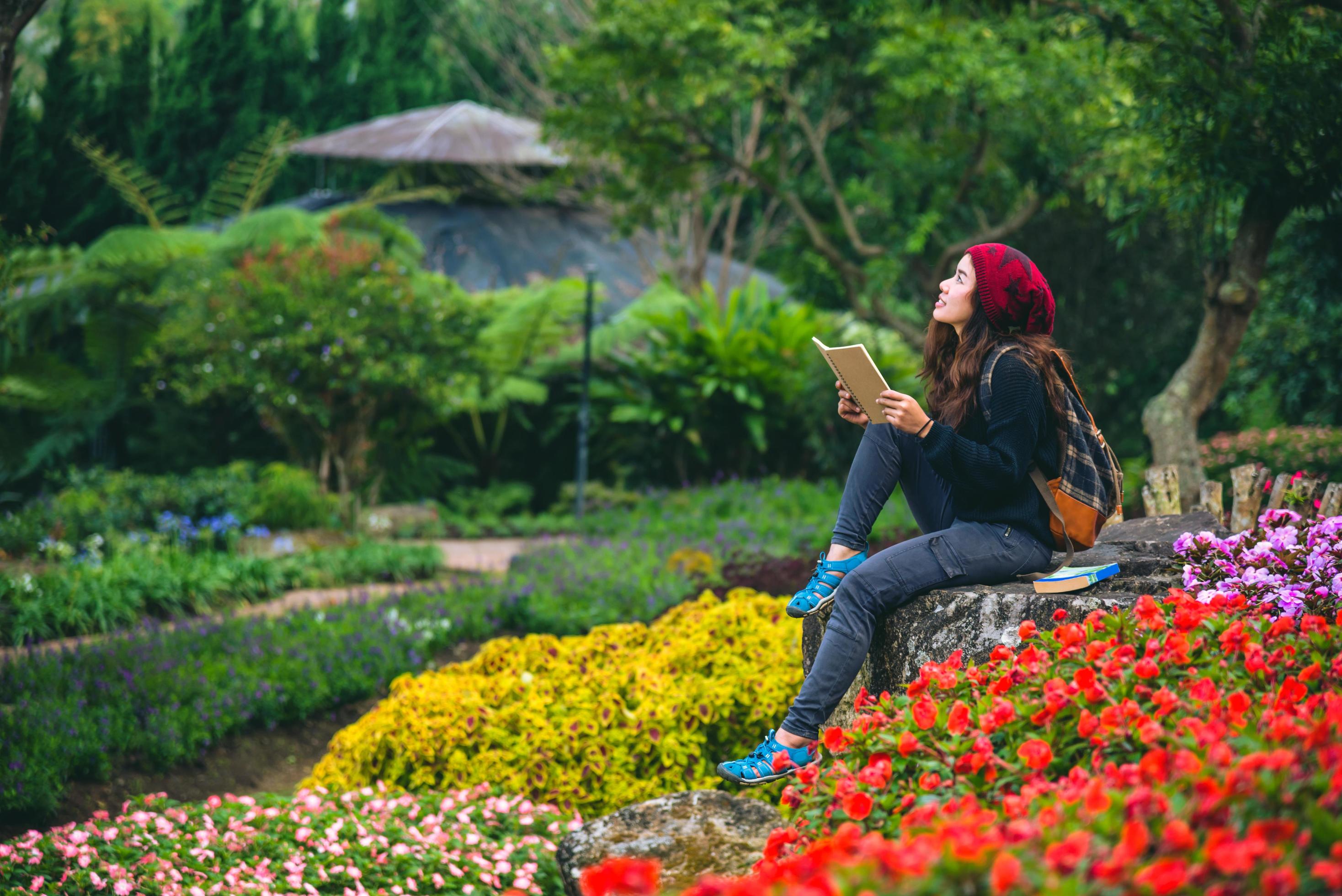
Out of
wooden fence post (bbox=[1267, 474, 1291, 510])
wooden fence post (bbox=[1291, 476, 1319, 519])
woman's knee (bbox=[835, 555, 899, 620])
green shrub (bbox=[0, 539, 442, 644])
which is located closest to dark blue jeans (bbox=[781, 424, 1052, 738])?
woman's knee (bbox=[835, 555, 899, 620])

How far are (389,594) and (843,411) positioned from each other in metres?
4.73

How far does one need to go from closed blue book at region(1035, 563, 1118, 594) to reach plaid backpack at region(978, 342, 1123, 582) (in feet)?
0.28

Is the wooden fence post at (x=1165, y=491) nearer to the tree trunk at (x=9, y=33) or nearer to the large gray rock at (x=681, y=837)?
the large gray rock at (x=681, y=837)

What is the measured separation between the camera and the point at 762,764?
9.07ft

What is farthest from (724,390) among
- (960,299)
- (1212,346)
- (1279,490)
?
(960,299)

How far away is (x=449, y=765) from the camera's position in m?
3.81

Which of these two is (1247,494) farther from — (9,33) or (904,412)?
(9,33)

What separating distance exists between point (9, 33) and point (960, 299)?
3480mm

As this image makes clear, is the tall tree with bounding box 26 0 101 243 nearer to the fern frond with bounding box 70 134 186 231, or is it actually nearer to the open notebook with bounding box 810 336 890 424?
the fern frond with bounding box 70 134 186 231

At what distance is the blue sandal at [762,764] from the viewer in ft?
9.04

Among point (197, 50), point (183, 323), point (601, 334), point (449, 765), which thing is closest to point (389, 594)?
point (449, 765)

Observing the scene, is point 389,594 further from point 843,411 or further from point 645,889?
point 645,889

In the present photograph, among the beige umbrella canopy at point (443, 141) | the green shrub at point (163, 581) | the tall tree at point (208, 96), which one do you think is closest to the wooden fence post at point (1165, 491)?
the green shrub at point (163, 581)

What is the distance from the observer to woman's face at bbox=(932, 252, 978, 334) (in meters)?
2.96
